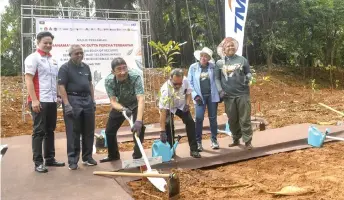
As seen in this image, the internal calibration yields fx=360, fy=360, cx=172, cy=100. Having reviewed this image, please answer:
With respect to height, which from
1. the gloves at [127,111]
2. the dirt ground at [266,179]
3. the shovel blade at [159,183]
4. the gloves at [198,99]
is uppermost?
the gloves at [198,99]

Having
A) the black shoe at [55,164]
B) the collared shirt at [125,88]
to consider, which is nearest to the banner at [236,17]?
the collared shirt at [125,88]

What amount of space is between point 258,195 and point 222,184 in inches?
18.1

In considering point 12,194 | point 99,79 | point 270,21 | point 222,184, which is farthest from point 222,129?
A: point 270,21

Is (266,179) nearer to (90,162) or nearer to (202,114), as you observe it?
(202,114)

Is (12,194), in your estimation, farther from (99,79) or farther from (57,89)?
(99,79)

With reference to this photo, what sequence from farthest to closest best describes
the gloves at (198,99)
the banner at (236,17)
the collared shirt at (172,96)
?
the banner at (236,17) < the gloves at (198,99) < the collared shirt at (172,96)

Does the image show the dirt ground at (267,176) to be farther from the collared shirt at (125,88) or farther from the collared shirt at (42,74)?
→ the collared shirt at (42,74)

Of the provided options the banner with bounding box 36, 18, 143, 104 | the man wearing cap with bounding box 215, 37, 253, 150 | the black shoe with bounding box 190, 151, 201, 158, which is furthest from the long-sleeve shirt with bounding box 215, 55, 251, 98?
the banner with bounding box 36, 18, 143, 104

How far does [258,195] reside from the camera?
3275 mm

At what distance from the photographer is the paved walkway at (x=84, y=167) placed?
3164mm

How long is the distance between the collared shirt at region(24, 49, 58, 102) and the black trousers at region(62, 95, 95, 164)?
0.74 feet

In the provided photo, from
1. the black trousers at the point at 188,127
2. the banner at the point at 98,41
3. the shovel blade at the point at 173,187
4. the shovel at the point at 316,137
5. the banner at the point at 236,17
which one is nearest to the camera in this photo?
the shovel blade at the point at 173,187

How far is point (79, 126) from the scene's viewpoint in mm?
3953

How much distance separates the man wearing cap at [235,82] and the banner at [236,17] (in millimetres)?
1391
